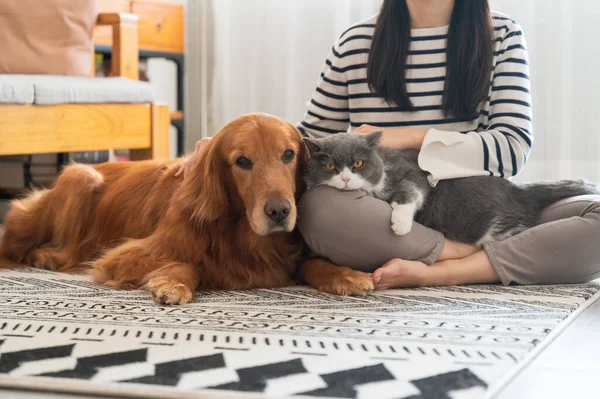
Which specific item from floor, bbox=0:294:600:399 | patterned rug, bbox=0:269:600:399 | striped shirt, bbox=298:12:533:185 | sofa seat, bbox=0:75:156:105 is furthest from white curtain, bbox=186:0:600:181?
floor, bbox=0:294:600:399

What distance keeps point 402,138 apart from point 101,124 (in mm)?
1619

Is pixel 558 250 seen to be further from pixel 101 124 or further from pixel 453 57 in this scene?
pixel 101 124

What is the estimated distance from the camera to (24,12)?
141 inches

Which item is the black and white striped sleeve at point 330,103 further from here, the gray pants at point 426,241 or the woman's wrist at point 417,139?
the gray pants at point 426,241

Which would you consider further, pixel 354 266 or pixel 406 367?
pixel 354 266

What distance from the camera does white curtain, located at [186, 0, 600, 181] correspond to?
3453mm

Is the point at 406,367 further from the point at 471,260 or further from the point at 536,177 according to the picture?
the point at 536,177

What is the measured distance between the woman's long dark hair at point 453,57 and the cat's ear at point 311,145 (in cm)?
41

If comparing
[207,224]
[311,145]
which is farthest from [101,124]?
[311,145]

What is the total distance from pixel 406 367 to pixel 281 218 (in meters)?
0.59

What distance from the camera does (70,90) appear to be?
10.5 ft

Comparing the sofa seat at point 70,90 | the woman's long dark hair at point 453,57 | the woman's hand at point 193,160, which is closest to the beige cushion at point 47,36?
the sofa seat at point 70,90

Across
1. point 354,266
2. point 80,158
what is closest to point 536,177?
point 354,266

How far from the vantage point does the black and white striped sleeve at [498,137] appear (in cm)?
213
